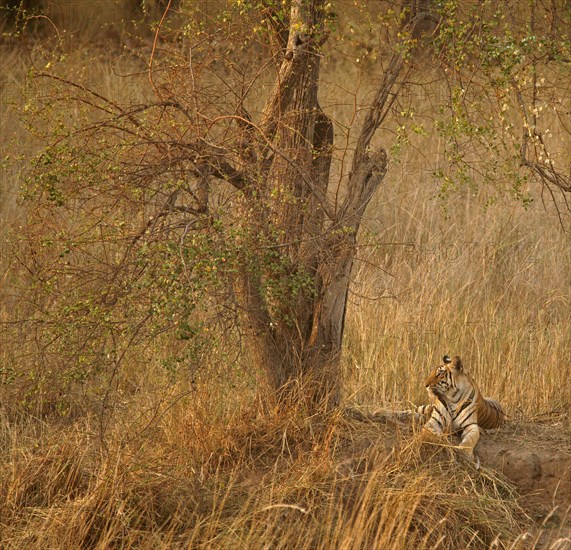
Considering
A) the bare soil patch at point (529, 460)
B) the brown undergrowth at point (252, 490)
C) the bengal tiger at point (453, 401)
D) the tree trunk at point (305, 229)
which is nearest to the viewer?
the brown undergrowth at point (252, 490)

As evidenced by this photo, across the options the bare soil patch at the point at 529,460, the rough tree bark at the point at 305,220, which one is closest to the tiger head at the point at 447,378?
the bare soil patch at the point at 529,460

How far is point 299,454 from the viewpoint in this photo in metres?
5.92

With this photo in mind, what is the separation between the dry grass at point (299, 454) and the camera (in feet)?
16.1

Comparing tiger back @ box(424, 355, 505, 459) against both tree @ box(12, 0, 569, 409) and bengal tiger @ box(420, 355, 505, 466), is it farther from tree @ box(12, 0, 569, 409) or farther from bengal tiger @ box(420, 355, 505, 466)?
tree @ box(12, 0, 569, 409)

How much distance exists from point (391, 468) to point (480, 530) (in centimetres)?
64

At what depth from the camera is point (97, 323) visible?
5410mm

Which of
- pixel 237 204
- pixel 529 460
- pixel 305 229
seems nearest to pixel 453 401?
pixel 529 460

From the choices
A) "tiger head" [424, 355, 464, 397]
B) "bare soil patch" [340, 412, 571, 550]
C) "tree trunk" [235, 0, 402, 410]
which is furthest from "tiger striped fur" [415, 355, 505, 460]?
"tree trunk" [235, 0, 402, 410]

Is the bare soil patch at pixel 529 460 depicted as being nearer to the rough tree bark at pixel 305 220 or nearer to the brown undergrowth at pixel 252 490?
the brown undergrowth at pixel 252 490

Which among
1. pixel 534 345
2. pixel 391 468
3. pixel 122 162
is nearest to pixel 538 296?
pixel 534 345

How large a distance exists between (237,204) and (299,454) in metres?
1.51

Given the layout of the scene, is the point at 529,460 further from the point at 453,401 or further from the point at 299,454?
the point at 299,454

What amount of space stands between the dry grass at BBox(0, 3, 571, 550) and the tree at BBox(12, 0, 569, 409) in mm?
311

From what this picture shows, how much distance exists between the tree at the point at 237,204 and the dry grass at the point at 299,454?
311 millimetres
